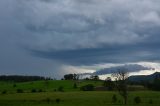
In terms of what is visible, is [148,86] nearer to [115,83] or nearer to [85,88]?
[85,88]

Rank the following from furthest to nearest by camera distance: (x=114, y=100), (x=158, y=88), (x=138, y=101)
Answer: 1. (x=158, y=88)
2. (x=114, y=100)
3. (x=138, y=101)

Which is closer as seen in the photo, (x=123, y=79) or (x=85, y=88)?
(x=123, y=79)

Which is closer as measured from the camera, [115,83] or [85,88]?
[115,83]

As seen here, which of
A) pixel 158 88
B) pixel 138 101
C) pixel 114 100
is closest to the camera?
pixel 138 101

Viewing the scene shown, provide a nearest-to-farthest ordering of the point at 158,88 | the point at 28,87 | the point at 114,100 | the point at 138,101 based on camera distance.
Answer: the point at 138,101 → the point at 114,100 → the point at 158,88 → the point at 28,87

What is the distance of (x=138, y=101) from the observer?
10319cm

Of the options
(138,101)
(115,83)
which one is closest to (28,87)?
(115,83)

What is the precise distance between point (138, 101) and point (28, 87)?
9918 centimetres

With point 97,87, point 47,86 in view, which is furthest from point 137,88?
point 47,86

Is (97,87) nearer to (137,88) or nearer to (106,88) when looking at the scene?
(106,88)

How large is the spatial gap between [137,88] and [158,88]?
10176mm

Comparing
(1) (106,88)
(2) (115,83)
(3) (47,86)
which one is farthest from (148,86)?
(2) (115,83)

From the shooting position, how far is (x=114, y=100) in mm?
110562

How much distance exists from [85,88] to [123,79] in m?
67.3
